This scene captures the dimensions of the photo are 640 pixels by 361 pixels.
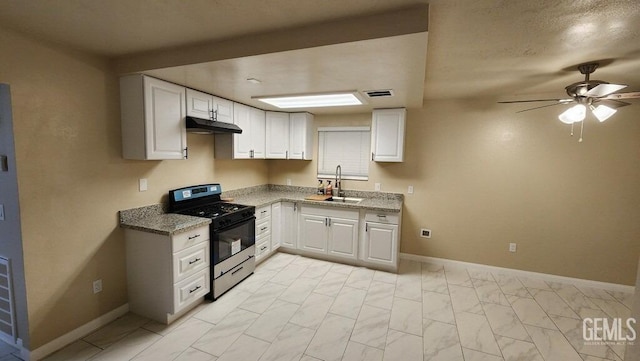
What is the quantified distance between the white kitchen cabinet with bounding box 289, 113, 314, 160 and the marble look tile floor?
73.0 inches

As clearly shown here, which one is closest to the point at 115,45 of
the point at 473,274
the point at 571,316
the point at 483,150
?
the point at 483,150

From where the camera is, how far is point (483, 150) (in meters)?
3.55

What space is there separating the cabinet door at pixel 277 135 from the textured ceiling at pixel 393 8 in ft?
5.74

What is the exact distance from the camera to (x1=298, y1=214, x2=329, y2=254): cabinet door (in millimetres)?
3861

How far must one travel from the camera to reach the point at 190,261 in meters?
2.51

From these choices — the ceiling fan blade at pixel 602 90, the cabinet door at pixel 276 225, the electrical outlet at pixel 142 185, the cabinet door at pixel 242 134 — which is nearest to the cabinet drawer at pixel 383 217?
the cabinet door at pixel 276 225

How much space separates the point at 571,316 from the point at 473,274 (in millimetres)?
1032

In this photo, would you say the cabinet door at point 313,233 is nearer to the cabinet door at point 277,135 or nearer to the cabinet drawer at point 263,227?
the cabinet drawer at point 263,227

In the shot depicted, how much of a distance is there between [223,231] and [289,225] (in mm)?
1335

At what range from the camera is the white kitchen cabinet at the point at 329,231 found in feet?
12.2

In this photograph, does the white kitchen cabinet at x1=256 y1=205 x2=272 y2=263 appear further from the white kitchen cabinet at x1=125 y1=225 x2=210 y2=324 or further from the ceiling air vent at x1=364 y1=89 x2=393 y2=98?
the ceiling air vent at x1=364 y1=89 x2=393 y2=98

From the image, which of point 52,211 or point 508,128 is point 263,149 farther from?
point 508,128

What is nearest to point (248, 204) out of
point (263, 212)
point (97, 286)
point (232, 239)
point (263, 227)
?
point (263, 212)

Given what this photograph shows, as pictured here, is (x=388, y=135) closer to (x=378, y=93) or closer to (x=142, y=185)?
(x=378, y=93)
